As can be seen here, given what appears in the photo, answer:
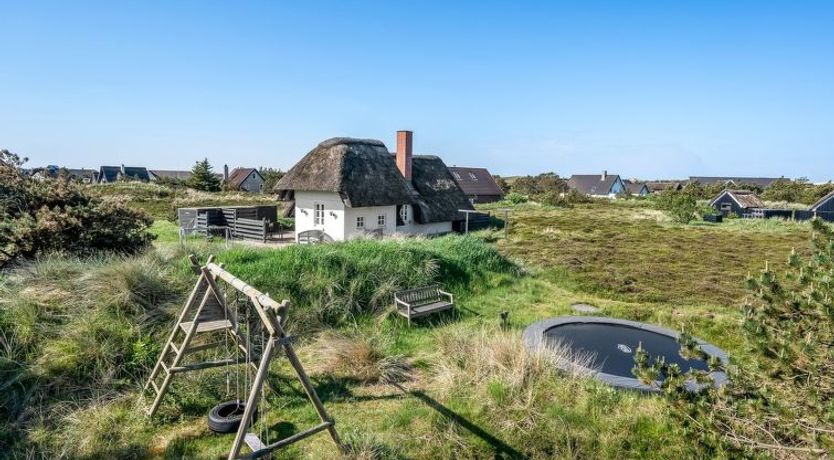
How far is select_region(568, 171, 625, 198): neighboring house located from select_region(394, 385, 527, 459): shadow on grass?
66952mm

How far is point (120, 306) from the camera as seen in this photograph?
23.4 feet

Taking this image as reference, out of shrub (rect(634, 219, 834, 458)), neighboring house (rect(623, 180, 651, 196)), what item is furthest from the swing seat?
neighboring house (rect(623, 180, 651, 196))

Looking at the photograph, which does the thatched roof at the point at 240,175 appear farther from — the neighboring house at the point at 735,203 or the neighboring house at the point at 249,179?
the neighboring house at the point at 735,203

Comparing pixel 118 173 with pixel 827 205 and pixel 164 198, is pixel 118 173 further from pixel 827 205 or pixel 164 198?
pixel 827 205

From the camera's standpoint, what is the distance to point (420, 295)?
33.0 feet

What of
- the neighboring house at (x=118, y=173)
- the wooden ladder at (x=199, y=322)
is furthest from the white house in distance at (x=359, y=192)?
the neighboring house at (x=118, y=173)

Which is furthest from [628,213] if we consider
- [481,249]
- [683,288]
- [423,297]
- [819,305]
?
[819,305]

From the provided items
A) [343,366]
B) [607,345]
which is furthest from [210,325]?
[607,345]

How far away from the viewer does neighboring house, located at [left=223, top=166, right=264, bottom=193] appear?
61.8 meters

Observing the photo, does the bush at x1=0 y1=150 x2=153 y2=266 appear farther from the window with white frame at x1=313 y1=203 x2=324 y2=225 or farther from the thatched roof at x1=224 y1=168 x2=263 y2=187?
the thatched roof at x1=224 y1=168 x2=263 y2=187

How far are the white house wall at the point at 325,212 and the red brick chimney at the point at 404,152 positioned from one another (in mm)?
4868

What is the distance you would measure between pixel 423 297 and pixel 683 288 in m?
8.77

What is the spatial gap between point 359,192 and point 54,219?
10.3 metres

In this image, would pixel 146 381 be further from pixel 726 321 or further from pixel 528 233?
pixel 528 233
